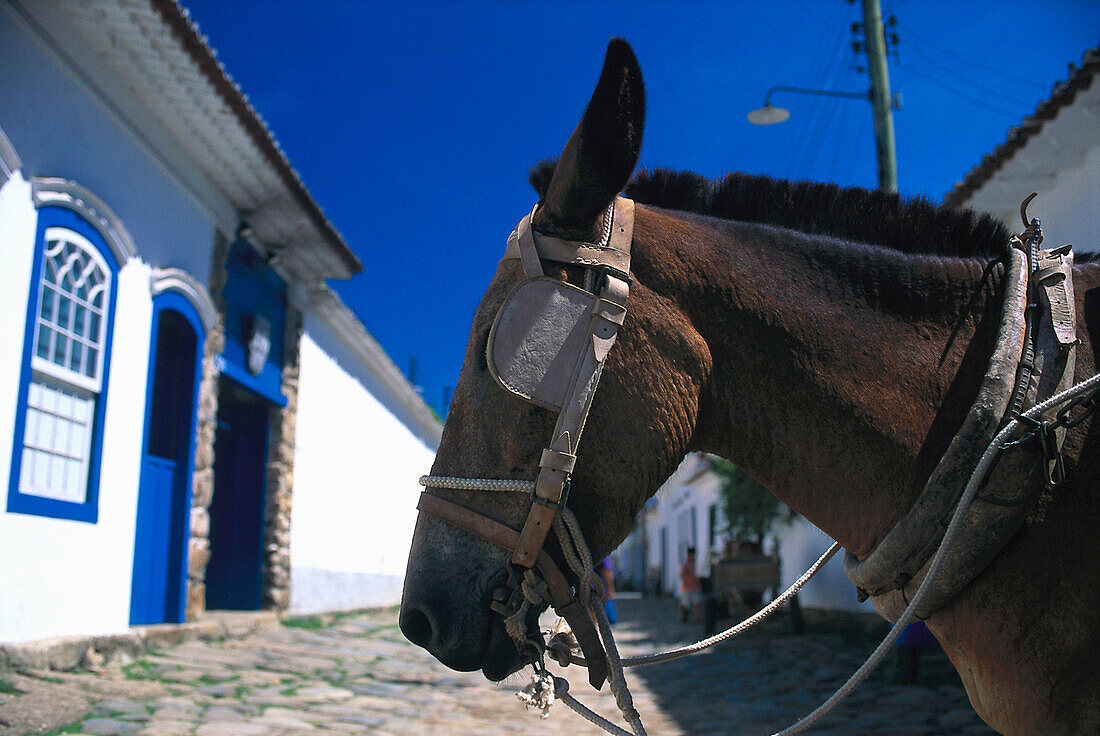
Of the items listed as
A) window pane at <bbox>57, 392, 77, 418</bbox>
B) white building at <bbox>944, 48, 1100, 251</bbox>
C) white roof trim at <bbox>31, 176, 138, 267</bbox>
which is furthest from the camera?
window pane at <bbox>57, 392, 77, 418</bbox>

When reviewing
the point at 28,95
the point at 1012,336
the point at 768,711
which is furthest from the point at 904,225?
Result: the point at 28,95

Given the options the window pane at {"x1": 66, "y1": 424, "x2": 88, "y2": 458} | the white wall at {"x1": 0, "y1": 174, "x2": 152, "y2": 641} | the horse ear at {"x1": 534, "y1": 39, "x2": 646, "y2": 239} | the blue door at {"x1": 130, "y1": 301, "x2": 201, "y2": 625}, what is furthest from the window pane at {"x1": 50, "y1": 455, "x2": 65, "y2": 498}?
the horse ear at {"x1": 534, "y1": 39, "x2": 646, "y2": 239}

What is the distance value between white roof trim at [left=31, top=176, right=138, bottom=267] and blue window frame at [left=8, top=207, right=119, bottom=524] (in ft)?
0.16

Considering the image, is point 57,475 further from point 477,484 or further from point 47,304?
point 477,484

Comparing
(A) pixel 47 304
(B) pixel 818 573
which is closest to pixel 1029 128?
(B) pixel 818 573

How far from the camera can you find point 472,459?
5.11 feet

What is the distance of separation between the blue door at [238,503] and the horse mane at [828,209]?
25.2 feet

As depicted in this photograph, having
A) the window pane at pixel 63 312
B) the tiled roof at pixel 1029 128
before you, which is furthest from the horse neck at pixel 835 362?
the window pane at pixel 63 312

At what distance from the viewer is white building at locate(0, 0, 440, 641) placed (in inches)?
197

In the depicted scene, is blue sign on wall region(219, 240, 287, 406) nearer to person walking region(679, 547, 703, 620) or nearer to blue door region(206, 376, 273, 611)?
blue door region(206, 376, 273, 611)

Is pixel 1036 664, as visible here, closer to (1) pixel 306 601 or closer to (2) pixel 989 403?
(2) pixel 989 403

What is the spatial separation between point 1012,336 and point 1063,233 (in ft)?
19.9

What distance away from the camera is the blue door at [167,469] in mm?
6574

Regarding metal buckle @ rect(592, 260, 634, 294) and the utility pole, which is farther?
the utility pole
